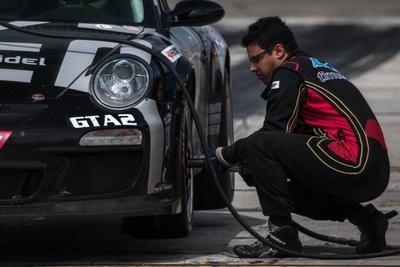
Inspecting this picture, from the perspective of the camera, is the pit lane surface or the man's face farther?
the man's face

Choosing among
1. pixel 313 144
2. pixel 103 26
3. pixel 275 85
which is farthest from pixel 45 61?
pixel 313 144

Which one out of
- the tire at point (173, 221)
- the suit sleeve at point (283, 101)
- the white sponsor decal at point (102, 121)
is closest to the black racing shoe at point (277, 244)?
the tire at point (173, 221)

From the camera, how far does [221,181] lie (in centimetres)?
729

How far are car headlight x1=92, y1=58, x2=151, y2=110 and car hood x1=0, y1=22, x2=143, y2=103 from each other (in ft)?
0.21

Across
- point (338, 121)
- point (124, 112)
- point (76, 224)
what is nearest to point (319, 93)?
point (338, 121)

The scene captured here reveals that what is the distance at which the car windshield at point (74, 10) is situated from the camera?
249 inches

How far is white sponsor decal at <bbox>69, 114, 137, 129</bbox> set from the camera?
530 cm

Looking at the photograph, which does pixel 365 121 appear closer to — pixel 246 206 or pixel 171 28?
pixel 171 28

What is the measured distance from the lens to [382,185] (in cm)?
570

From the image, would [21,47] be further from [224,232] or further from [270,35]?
[224,232]

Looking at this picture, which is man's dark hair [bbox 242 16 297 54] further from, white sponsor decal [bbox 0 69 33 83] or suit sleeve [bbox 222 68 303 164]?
white sponsor decal [bbox 0 69 33 83]

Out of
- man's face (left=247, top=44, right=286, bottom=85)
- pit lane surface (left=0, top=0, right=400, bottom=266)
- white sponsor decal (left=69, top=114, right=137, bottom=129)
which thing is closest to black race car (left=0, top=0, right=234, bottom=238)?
white sponsor decal (left=69, top=114, right=137, bottom=129)

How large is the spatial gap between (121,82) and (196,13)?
1312 mm

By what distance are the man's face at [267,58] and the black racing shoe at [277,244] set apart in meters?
0.76
